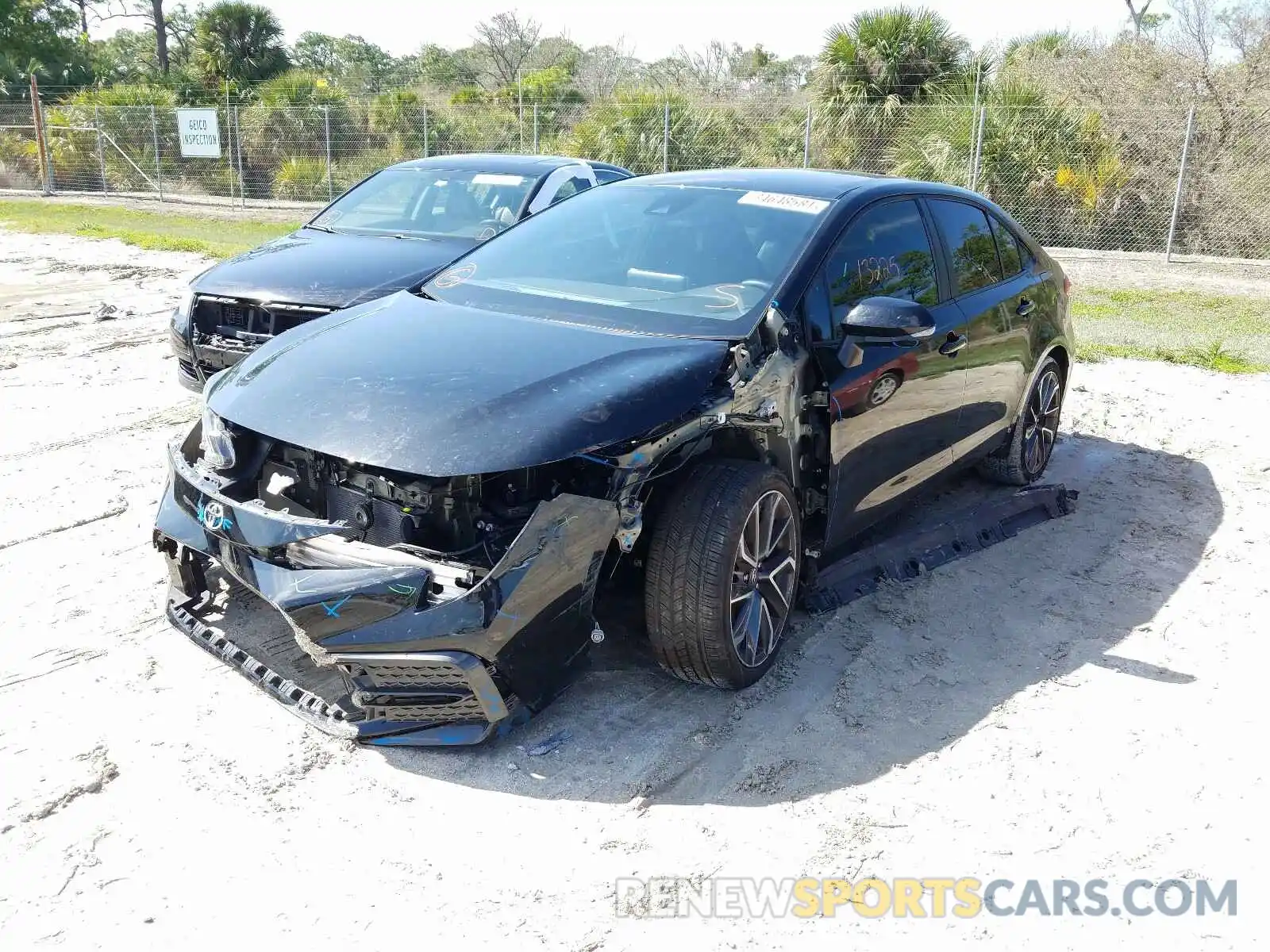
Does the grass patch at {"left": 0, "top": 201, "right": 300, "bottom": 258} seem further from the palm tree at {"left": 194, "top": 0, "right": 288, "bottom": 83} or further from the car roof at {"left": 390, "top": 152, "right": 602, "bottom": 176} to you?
the palm tree at {"left": 194, "top": 0, "right": 288, "bottom": 83}

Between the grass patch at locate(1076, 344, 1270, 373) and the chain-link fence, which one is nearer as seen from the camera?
the grass patch at locate(1076, 344, 1270, 373)

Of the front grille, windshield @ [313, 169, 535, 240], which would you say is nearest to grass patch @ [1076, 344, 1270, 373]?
windshield @ [313, 169, 535, 240]

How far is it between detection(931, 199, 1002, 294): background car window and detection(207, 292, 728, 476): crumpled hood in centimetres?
181

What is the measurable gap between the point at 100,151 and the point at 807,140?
691 inches

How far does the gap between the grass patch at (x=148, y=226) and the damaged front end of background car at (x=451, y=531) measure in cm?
1223

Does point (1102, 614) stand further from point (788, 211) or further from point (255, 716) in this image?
point (255, 716)

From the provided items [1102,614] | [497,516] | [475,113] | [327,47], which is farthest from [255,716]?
[327,47]

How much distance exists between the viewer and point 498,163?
8.55 meters

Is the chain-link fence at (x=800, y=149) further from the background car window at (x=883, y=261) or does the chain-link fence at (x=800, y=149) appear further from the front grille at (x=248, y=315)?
the front grille at (x=248, y=315)

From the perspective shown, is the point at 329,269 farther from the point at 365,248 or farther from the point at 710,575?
the point at 710,575

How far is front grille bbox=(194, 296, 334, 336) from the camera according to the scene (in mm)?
6492

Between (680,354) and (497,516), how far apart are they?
0.87 metres

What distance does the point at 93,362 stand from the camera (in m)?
8.31

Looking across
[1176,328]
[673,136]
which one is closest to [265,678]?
[1176,328]
